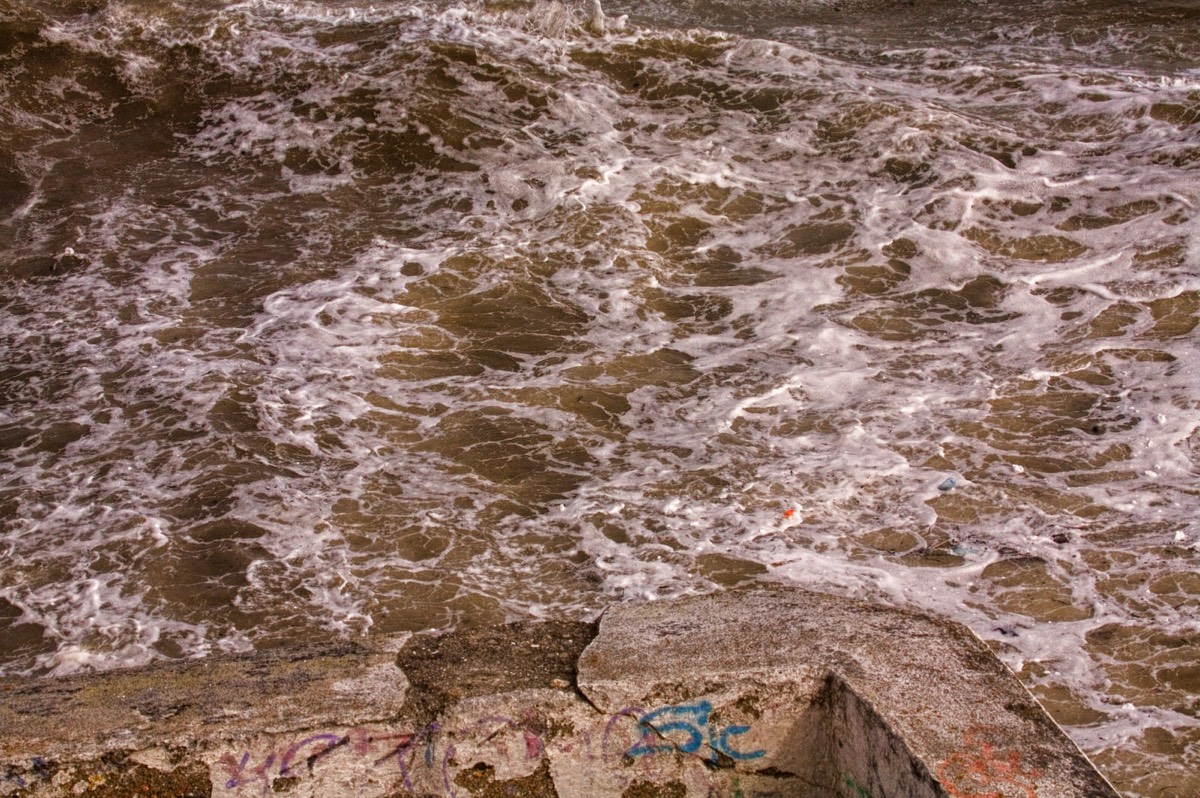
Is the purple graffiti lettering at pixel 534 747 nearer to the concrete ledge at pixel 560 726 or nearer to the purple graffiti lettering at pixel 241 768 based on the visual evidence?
the concrete ledge at pixel 560 726

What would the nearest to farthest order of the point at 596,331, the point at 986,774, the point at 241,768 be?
the point at 986,774
the point at 241,768
the point at 596,331

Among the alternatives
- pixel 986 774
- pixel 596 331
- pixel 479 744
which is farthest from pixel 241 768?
pixel 596 331

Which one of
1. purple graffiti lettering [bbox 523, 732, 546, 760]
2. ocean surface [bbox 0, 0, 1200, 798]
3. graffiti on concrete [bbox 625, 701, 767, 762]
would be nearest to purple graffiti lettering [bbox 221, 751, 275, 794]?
purple graffiti lettering [bbox 523, 732, 546, 760]

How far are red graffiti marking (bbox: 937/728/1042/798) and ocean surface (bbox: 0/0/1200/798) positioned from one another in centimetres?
148

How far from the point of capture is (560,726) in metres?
2.81

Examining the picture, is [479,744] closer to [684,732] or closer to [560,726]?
[560,726]

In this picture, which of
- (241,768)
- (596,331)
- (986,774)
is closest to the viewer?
(986,774)

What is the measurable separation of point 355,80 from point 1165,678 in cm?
924

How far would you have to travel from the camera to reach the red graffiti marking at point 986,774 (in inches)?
96.2

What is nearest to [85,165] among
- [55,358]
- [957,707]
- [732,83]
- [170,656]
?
[55,358]

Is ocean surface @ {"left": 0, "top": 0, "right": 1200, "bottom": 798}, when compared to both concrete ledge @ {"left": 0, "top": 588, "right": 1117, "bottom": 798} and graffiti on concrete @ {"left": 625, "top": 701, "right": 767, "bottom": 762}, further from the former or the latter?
graffiti on concrete @ {"left": 625, "top": 701, "right": 767, "bottom": 762}

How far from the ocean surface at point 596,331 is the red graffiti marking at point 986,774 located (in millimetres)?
1482

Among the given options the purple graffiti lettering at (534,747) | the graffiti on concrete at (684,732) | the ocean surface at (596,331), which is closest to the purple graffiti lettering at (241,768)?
the purple graffiti lettering at (534,747)

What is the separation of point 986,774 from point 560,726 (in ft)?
3.23
